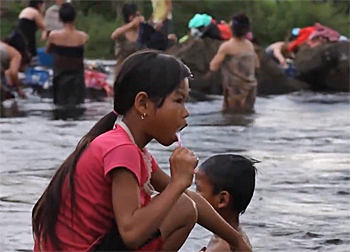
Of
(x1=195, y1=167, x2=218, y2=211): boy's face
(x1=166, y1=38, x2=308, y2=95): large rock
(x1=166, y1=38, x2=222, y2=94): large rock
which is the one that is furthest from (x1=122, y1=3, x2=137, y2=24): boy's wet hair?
(x1=195, y1=167, x2=218, y2=211): boy's face

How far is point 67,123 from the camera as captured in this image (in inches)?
453

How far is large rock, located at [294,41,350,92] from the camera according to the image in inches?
715

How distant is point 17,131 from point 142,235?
7.62 metres

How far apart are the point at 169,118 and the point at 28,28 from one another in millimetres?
11389

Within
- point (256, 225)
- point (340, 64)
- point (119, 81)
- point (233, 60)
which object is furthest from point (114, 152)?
point (340, 64)

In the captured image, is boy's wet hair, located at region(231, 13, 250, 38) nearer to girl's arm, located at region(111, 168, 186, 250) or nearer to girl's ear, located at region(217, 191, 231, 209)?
girl's ear, located at region(217, 191, 231, 209)

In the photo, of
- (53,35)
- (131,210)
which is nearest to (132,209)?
(131,210)

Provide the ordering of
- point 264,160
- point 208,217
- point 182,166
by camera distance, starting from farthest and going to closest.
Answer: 1. point 264,160
2. point 208,217
3. point 182,166

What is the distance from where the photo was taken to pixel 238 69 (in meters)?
13.5

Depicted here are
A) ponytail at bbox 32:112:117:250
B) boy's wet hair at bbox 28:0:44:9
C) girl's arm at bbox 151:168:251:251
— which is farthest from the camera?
boy's wet hair at bbox 28:0:44:9

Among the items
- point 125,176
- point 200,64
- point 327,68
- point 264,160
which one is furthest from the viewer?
point 327,68

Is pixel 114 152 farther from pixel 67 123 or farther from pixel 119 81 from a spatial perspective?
pixel 67 123

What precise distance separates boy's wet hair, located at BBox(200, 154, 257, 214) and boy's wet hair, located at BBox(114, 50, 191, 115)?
40.6 inches

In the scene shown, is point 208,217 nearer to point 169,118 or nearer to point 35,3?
point 169,118
